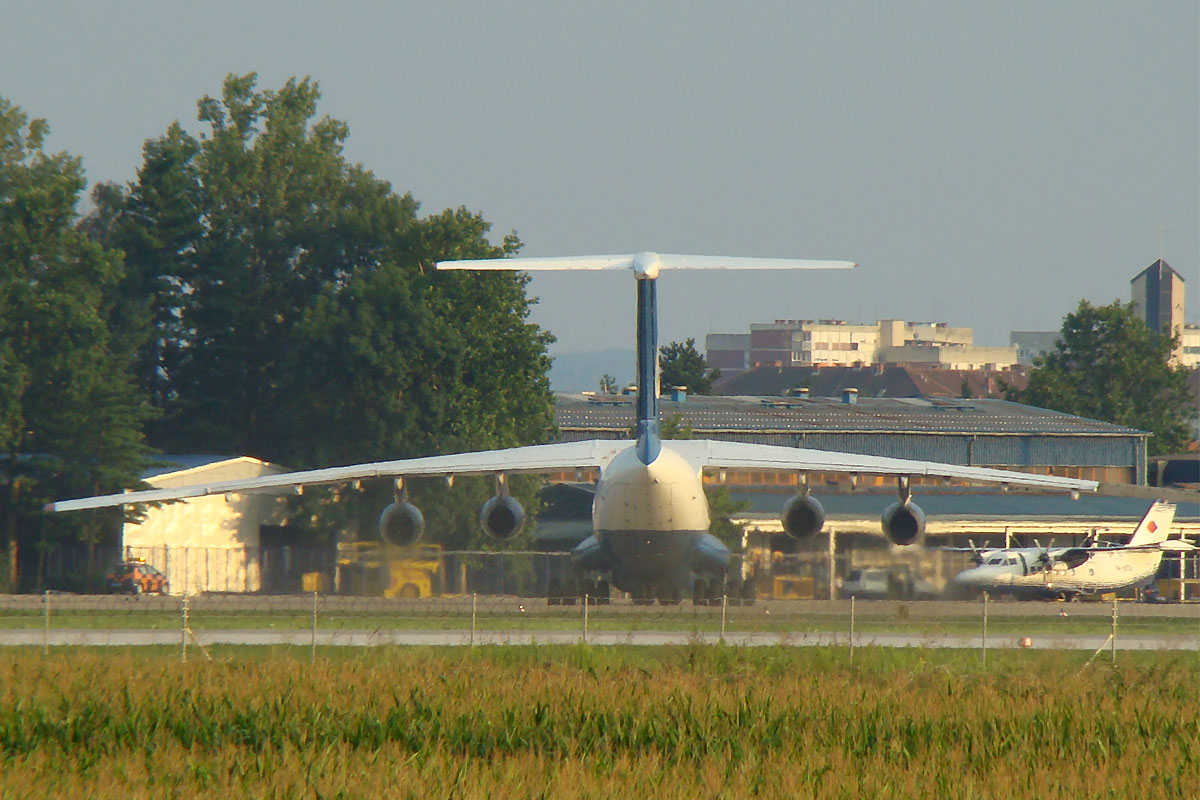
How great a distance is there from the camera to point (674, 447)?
2391 centimetres

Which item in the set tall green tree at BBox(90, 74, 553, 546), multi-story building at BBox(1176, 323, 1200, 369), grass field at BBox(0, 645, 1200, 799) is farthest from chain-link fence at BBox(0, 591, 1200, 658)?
multi-story building at BBox(1176, 323, 1200, 369)

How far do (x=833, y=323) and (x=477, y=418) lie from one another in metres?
127

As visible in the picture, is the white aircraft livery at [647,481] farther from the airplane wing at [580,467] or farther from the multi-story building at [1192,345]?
the multi-story building at [1192,345]

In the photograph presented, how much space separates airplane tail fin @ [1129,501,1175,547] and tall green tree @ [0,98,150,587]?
23950mm

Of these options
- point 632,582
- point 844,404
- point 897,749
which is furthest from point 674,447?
point 844,404

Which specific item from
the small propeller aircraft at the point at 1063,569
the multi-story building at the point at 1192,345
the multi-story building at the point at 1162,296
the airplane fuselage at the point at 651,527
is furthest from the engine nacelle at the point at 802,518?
the multi-story building at the point at 1192,345

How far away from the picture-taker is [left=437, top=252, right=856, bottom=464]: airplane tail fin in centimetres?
2100

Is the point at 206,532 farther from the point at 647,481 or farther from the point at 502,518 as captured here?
the point at 647,481

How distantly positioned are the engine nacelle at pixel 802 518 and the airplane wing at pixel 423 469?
9.91 ft

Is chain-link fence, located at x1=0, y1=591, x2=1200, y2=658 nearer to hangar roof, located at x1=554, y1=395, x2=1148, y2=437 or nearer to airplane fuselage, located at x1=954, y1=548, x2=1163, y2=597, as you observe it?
airplane fuselage, located at x1=954, y1=548, x2=1163, y2=597

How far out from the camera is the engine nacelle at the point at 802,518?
22.9 metres

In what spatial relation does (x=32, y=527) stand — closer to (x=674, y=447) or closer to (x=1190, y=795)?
(x=674, y=447)

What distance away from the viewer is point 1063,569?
35.8 m

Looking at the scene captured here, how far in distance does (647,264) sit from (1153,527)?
2150 centimetres
